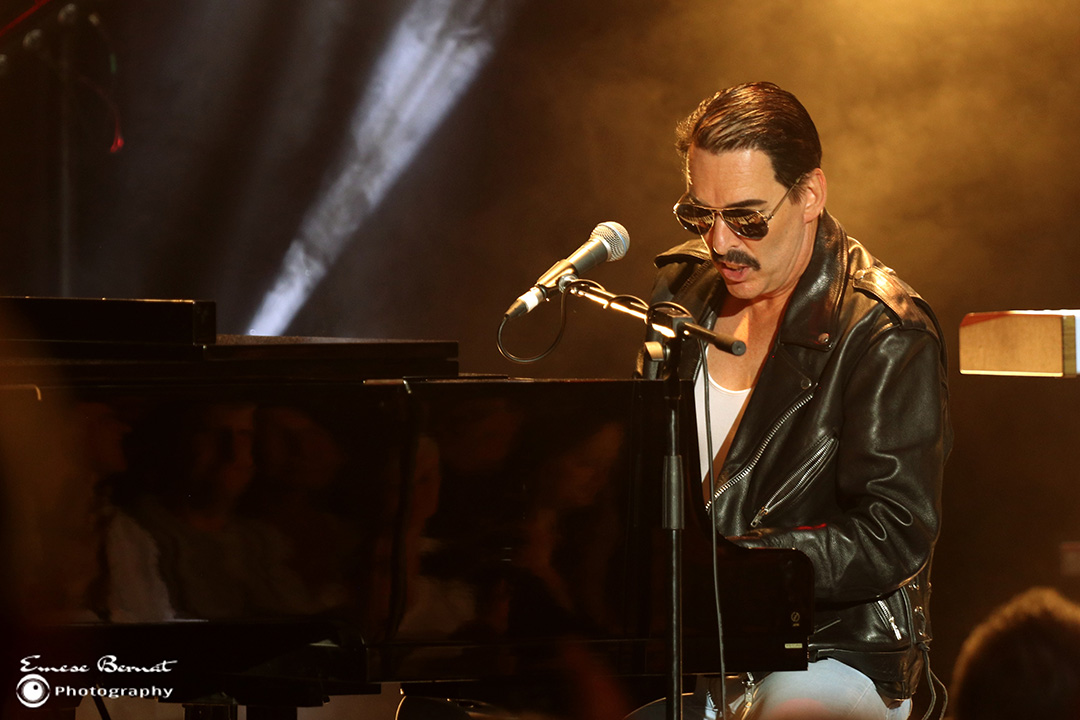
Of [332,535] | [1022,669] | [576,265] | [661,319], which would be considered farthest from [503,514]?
[1022,669]

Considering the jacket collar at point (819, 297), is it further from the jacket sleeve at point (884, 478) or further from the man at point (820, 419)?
the jacket sleeve at point (884, 478)

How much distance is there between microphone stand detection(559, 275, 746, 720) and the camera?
5.24ft

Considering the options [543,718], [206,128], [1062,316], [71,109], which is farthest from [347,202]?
[1062,316]

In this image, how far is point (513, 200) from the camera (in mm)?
4078

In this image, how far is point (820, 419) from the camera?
85.7 inches

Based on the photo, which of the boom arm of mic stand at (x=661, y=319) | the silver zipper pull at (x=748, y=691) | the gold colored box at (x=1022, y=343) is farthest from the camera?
the silver zipper pull at (x=748, y=691)

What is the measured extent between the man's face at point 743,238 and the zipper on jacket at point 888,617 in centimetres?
70

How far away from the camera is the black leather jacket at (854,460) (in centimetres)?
203

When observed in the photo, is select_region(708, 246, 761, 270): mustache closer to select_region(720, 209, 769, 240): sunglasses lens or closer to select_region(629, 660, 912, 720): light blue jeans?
select_region(720, 209, 769, 240): sunglasses lens

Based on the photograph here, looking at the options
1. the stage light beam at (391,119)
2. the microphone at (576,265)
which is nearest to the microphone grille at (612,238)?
the microphone at (576,265)

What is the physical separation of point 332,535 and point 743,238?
1098 mm

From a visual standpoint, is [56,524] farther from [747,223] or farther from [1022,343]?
[1022,343]

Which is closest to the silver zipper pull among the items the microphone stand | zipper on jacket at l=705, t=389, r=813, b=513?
zipper on jacket at l=705, t=389, r=813, b=513

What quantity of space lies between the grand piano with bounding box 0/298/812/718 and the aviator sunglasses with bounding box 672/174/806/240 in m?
0.71
